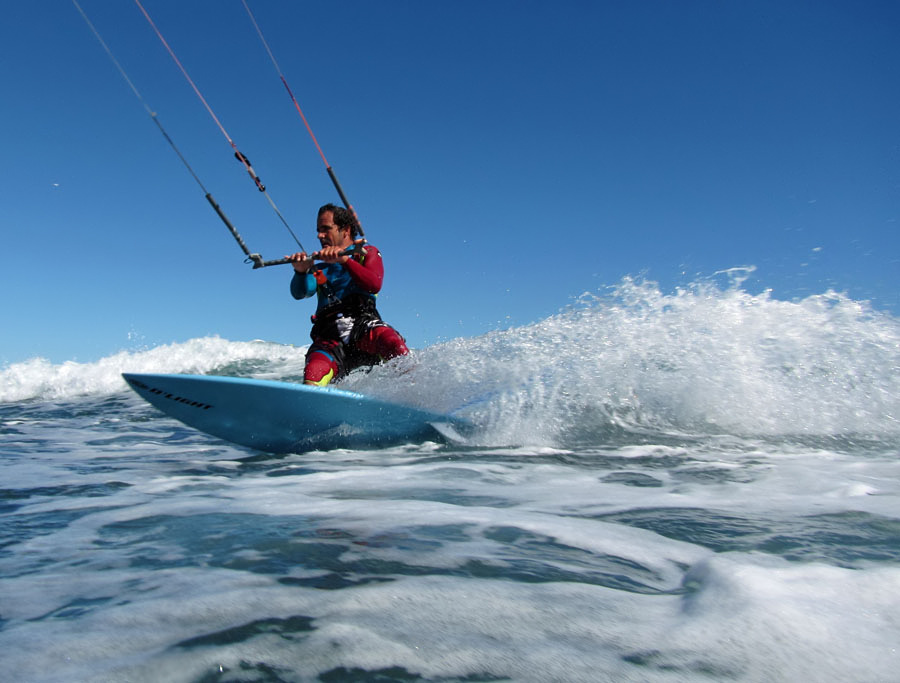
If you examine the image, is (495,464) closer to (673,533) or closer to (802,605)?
(673,533)

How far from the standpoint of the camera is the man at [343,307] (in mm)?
4602

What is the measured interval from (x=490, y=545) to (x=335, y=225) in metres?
3.68

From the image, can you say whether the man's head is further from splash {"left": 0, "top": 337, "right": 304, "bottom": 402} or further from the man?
splash {"left": 0, "top": 337, "right": 304, "bottom": 402}

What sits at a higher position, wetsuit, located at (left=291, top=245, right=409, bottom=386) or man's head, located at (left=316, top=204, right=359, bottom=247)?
man's head, located at (left=316, top=204, right=359, bottom=247)

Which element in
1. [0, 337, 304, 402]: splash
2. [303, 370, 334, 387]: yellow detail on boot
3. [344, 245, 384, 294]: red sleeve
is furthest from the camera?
[0, 337, 304, 402]: splash

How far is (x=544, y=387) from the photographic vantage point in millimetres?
4566

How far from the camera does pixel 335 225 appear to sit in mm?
4840

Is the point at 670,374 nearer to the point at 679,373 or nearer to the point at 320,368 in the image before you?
the point at 679,373

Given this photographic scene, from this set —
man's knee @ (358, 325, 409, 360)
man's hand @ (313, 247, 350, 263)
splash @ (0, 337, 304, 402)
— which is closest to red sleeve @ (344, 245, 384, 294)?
man's hand @ (313, 247, 350, 263)

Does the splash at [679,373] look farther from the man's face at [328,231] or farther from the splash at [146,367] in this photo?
the splash at [146,367]

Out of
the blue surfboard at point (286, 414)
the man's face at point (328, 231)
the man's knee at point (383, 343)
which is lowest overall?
the blue surfboard at point (286, 414)

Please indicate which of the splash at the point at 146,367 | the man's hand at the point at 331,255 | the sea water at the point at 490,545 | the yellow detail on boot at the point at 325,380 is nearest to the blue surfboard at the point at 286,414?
the sea water at the point at 490,545

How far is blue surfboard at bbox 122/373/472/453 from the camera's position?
376 cm

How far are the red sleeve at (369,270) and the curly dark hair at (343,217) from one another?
337mm
